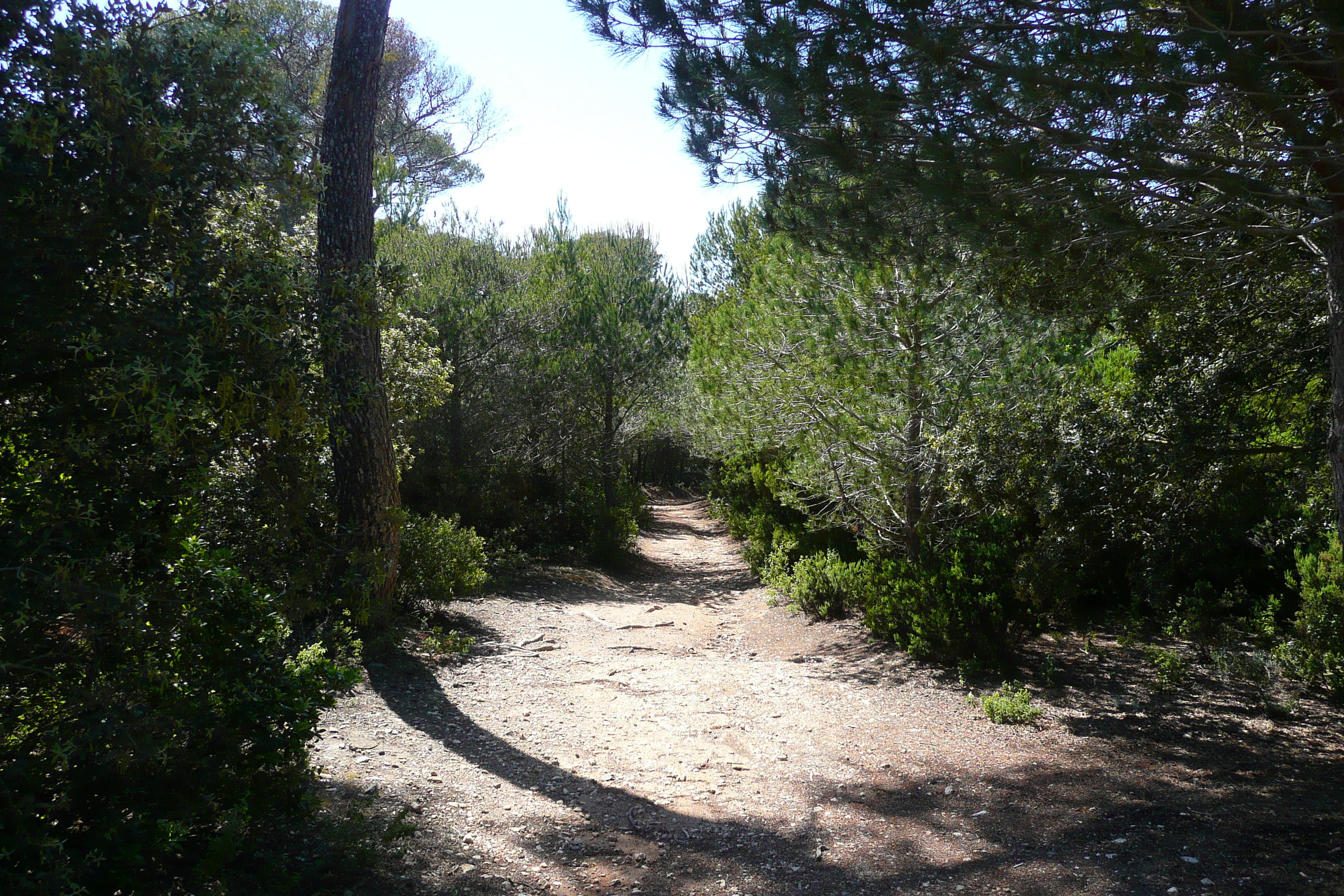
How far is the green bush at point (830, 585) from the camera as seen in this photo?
8.47 metres

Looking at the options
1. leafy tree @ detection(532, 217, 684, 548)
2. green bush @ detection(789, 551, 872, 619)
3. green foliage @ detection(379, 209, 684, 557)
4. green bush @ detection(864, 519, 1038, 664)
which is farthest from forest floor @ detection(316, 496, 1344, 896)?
leafy tree @ detection(532, 217, 684, 548)

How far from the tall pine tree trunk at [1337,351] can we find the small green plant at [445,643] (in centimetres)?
628

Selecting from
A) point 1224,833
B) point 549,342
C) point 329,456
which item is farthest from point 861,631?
point 549,342

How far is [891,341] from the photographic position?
293 inches

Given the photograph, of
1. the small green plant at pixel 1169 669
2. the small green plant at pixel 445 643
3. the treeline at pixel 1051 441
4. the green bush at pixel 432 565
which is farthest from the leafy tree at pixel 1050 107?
the small green plant at pixel 445 643

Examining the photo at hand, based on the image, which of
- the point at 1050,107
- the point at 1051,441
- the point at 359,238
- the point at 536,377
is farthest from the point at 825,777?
the point at 536,377

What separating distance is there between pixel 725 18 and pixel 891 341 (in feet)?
13.0

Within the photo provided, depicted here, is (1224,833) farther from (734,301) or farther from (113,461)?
(734,301)

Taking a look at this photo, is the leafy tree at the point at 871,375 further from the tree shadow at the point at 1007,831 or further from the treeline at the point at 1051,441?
the tree shadow at the point at 1007,831

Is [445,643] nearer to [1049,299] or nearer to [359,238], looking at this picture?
[359,238]

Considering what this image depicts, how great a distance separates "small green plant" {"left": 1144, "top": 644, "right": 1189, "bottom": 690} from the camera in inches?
217

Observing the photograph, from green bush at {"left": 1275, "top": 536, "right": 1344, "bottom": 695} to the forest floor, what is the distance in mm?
358

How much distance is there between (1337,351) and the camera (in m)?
3.92

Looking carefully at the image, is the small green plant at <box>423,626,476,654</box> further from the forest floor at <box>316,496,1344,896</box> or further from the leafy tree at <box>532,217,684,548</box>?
the leafy tree at <box>532,217,684,548</box>
